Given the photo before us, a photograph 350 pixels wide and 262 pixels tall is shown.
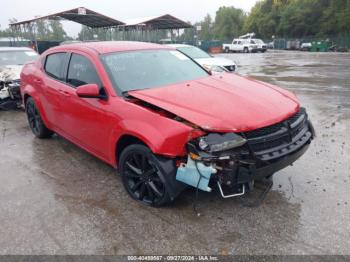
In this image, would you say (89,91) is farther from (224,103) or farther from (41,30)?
(41,30)

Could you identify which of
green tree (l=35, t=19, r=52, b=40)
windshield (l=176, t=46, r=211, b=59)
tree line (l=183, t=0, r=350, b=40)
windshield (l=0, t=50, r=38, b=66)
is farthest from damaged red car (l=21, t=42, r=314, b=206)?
tree line (l=183, t=0, r=350, b=40)

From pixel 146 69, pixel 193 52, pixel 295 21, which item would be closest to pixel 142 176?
pixel 146 69

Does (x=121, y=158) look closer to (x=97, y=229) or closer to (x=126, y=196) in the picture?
(x=126, y=196)

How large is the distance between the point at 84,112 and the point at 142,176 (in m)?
1.27

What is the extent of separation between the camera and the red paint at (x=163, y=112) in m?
3.08

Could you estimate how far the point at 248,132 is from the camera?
3059mm

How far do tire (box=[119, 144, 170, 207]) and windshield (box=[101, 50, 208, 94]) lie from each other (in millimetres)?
787

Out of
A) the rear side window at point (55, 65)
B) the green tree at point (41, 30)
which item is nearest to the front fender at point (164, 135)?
the rear side window at point (55, 65)

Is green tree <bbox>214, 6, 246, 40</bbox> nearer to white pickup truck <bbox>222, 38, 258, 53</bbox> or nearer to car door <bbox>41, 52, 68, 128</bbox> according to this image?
white pickup truck <bbox>222, 38, 258, 53</bbox>

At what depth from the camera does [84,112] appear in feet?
13.7

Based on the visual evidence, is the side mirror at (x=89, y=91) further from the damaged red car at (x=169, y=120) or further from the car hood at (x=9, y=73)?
the car hood at (x=9, y=73)

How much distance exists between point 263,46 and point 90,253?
43276 millimetres

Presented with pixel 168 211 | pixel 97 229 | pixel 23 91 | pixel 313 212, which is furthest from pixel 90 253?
pixel 23 91

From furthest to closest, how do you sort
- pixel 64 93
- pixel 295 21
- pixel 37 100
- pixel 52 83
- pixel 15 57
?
pixel 295 21, pixel 15 57, pixel 37 100, pixel 52 83, pixel 64 93
